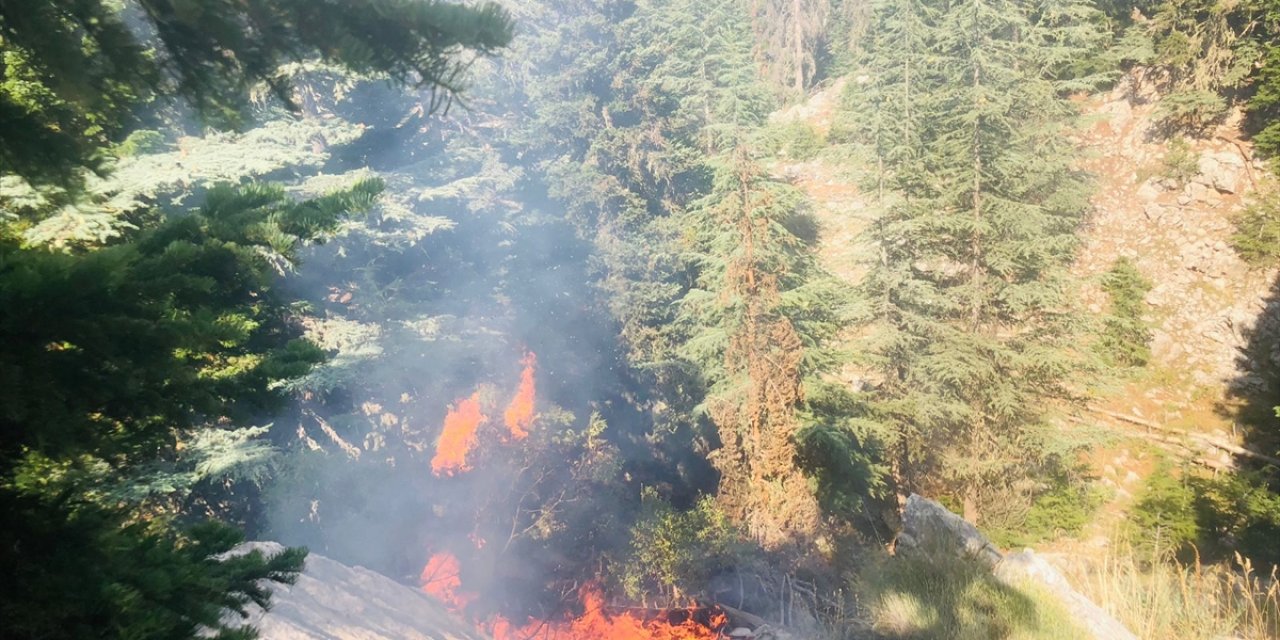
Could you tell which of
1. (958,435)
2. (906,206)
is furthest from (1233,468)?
(906,206)

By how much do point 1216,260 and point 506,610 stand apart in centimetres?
2167

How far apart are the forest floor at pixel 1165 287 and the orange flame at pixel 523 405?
418 inches

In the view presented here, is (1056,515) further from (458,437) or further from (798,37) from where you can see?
(798,37)

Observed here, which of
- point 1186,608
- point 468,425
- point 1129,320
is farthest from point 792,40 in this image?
point 1186,608

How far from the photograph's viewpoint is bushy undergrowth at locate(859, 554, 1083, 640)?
4.41m

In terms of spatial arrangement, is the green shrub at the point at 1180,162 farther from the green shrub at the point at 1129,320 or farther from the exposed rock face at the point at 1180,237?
the green shrub at the point at 1129,320

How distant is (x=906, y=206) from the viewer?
1240 cm

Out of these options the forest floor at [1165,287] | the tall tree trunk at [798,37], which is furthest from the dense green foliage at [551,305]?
the tall tree trunk at [798,37]

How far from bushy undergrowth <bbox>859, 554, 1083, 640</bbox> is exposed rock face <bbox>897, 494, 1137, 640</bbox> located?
0.44 ft

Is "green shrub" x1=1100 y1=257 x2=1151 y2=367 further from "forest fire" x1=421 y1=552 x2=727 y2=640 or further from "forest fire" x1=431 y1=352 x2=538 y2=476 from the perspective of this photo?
"forest fire" x1=431 y1=352 x2=538 y2=476

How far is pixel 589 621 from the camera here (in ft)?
48.8

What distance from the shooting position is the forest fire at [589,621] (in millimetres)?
12320

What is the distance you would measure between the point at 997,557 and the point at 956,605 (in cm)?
151

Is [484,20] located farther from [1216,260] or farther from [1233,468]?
[1216,260]
